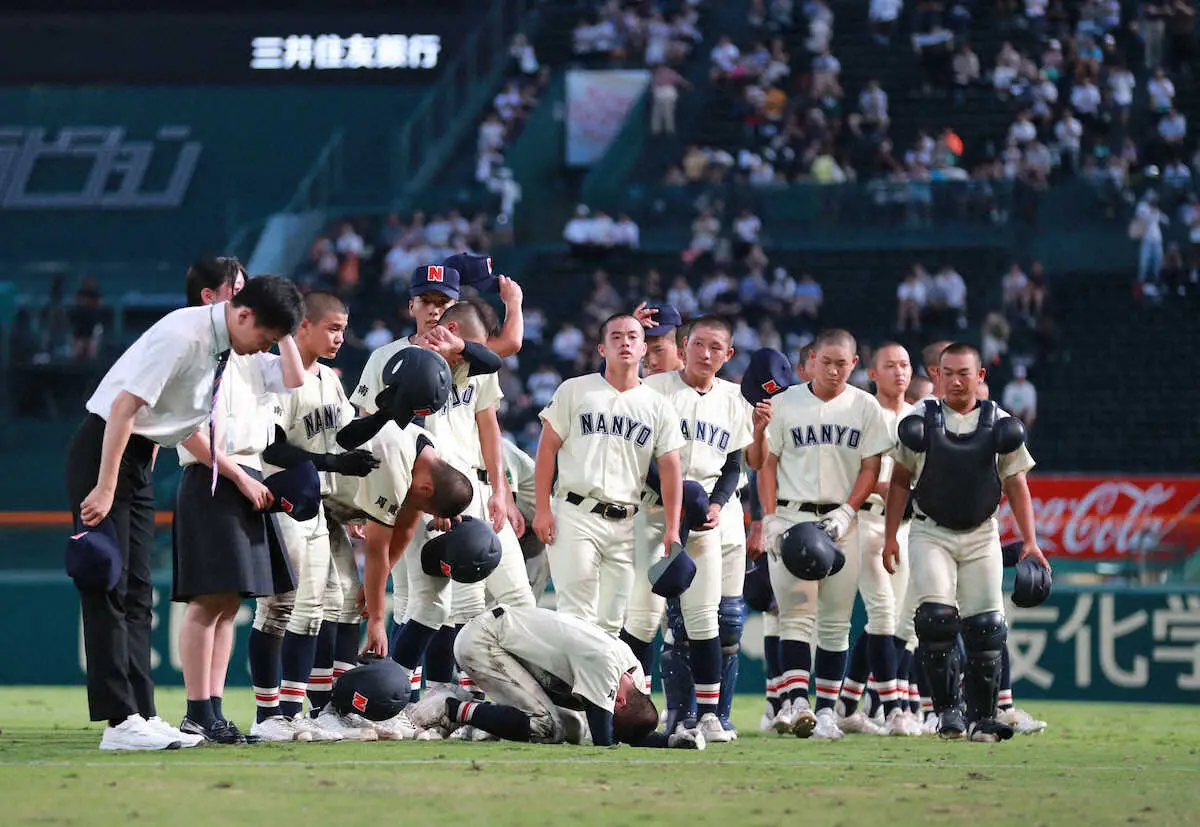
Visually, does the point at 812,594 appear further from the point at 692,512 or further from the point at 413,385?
the point at 413,385

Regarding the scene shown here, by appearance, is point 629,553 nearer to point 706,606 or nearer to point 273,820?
point 706,606

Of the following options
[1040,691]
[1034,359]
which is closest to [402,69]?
[1034,359]

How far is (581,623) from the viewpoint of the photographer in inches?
332

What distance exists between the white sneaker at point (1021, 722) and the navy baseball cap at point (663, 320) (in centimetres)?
292

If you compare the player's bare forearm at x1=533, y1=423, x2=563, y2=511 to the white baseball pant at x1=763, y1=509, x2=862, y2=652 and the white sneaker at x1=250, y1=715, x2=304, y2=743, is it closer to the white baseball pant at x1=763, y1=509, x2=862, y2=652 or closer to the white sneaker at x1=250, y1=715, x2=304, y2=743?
the white baseball pant at x1=763, y1=509, x2=862, y2=652

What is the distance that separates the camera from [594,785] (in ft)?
22.1

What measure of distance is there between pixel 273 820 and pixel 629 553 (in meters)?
3.62

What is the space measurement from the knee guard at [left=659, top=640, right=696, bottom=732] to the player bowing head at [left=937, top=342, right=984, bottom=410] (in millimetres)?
1868

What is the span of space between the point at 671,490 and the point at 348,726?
1.84 meters

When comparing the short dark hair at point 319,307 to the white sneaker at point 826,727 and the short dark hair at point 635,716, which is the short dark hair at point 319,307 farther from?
the white sneaker at point 826,727

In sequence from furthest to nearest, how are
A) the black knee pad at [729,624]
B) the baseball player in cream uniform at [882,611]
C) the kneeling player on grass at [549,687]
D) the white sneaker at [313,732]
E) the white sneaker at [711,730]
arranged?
1. the baseball player in cream uniform at [882,611]
2. the black knee pad at [729,624]
3. the white sneaker at [711,730]
4. the white sneaker at [313,732]
5. the kneeling player on grass at [549,687]

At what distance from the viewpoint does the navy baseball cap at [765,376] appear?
9.75 m

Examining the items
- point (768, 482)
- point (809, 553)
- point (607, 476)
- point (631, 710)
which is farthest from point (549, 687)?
point (768, 482)

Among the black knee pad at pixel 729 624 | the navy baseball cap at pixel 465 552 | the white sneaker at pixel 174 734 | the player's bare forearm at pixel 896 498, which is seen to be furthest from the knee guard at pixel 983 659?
the white sneaker at pixel 174 734
